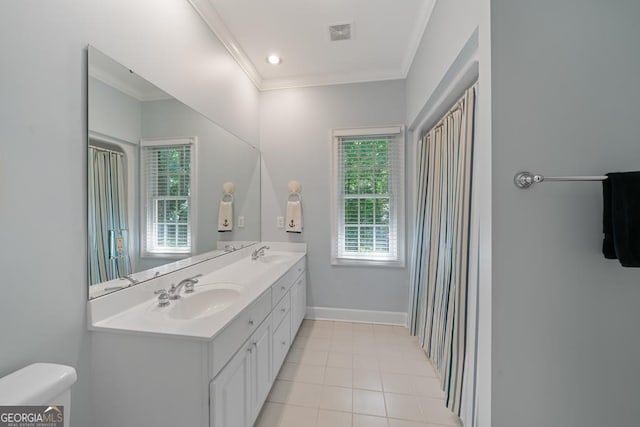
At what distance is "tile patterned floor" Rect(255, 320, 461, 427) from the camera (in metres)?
1.57

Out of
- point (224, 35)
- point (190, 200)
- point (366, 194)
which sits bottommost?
point (190, 200)

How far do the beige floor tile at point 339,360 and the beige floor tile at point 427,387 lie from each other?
1.65ft

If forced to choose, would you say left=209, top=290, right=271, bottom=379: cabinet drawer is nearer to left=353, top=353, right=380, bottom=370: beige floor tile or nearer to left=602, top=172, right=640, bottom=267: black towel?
left=353, top=353, right=380, bottom=370: beige floor tile

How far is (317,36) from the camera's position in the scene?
2230 millimetres

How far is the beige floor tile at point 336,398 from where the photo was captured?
166 centimetres

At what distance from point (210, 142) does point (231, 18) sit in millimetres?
1017

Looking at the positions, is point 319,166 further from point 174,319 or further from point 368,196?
point 174,319

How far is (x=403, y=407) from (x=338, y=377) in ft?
1.63

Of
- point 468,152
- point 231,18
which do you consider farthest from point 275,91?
point 468,152

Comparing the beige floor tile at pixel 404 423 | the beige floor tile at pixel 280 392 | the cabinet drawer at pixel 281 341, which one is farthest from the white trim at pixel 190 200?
the beige floor tile at pixel 404 423

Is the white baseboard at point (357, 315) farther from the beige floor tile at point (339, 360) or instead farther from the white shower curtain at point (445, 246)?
the beige floor tile at point (339, 360)

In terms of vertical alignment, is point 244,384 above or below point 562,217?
below

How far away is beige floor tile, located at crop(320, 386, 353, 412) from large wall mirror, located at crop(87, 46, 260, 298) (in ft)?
4.37

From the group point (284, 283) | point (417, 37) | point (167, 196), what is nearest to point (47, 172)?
point (167, 196)
